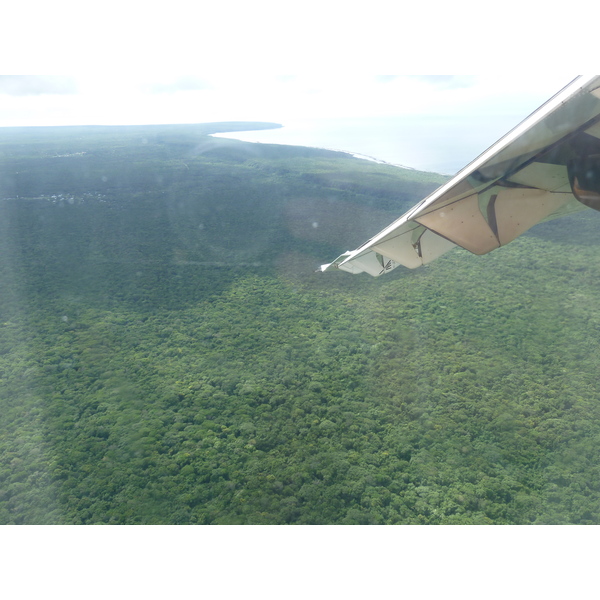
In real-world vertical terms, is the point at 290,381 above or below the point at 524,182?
below

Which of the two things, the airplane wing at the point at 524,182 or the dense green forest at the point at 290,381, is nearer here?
the airplane wing at the point at 524,182

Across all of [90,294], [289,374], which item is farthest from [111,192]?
[289,374]

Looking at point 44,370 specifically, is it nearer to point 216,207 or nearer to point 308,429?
point 308,429

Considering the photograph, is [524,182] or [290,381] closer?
[524,182]

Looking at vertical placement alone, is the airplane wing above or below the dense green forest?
above
